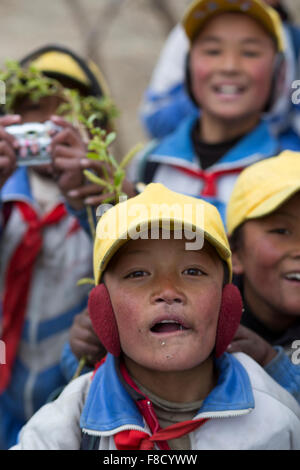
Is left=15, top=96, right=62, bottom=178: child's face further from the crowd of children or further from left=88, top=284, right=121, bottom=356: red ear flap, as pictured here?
left=88, top=284, right=121, bottom=356: red ear flap

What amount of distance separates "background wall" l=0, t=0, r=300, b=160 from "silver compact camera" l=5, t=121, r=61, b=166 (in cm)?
360

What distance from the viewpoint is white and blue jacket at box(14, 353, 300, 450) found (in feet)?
4.79

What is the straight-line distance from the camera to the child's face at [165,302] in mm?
1441

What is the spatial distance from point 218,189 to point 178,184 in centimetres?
19

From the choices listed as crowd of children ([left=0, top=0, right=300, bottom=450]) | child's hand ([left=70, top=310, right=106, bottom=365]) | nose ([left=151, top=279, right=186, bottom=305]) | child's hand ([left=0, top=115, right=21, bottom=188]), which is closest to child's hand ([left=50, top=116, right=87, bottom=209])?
crowd of children ([left=0, top=0, right=300, bottom=450])

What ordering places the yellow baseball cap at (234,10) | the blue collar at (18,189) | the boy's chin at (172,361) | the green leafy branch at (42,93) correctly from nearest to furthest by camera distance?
the boy's chin at (172,361), the green leafy branch at (42,93), the blue collar at (18,189), the yellow baseball cap at (234,10)

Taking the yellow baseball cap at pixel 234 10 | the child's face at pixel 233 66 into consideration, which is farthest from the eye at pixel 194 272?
the yellow baseball cap at pixel 234 10

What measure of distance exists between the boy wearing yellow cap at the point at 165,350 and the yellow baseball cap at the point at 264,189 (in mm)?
312

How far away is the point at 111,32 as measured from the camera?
6.04m

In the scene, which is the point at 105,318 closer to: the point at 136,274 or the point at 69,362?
the point at 136,274

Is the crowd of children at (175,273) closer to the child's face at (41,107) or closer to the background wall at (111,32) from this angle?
the child's face at (41,107)

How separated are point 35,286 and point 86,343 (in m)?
0.79

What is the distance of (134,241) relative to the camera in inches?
60.2

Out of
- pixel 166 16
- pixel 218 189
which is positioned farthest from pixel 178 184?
pixel 166 16
